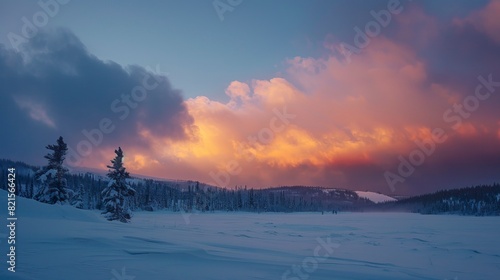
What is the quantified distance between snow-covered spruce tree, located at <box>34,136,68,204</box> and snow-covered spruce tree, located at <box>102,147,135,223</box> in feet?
13.7

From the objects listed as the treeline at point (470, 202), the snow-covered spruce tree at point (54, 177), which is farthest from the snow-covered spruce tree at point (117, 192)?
the treeline at point (470, 202)

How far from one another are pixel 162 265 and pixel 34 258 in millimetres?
3158

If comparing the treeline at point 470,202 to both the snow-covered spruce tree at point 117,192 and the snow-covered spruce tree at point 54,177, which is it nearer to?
the snow-covered spruce tree at point 117,192

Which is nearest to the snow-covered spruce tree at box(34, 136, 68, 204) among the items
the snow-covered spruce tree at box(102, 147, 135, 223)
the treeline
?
A: the snow-covered spruce tree at box(102, 147, 135, 223)

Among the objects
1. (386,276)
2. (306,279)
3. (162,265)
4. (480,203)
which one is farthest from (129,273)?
(480,203)

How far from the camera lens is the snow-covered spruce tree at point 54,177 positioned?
103 feet

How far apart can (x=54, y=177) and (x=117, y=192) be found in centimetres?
622

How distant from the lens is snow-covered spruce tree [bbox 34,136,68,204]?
103ft

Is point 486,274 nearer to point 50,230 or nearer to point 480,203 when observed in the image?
point 50,230

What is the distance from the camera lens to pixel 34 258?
25.7 ft

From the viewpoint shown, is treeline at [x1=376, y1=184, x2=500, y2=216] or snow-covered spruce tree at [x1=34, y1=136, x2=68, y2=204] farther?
treeline at [x1=376, y1=184, x2=500, y2=216]

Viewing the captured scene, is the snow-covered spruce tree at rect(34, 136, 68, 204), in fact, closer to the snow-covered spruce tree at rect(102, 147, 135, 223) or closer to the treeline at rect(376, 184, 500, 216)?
the snow-covered spruce tree at rect(102, 147, 135, 223)

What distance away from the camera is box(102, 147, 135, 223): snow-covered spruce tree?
32344mm

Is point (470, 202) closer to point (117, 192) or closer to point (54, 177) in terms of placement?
point (117, 192)
